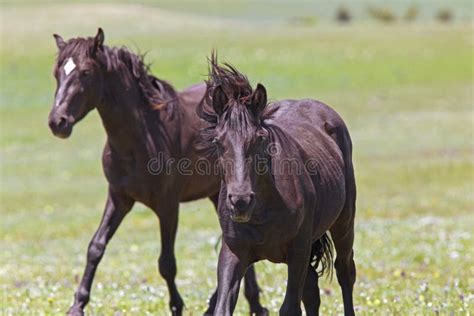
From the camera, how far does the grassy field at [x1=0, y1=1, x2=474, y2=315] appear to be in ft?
34.8

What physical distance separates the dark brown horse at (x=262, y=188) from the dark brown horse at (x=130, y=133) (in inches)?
93.7

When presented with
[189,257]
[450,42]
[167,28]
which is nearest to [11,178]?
[189,257]

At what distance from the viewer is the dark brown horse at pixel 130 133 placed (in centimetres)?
902

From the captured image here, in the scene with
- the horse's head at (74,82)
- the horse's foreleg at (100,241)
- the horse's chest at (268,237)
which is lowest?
the horse's foreleg at (100,241)

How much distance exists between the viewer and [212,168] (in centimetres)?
1030

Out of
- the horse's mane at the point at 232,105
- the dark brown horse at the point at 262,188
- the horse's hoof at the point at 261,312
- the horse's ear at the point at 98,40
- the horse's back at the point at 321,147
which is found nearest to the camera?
the dark brown horse at the point at 262,188

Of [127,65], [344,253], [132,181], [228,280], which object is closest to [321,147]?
[344,253]

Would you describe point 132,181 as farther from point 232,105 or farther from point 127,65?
point 232,105

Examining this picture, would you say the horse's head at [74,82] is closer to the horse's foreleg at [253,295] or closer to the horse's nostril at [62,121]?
the horse's nostril at [62,121]

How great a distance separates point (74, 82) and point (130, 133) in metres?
0.94

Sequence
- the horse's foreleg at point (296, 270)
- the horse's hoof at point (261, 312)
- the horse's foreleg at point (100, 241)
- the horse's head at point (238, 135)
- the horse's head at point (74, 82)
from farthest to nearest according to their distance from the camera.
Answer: the horse's hoof at point (261, 312) < the horse's head at point (74, 82) < the horse's foreleg at point (100, 241) < the horse's foreleg at point (296, 270) < the horse's head at point (238, 135)

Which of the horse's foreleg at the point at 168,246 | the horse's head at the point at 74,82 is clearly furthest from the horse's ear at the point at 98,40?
the horse's foreleg at the point at 168,246

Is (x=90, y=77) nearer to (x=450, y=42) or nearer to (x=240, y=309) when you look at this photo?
(x=240, y=309)

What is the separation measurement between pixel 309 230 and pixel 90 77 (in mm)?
3647
